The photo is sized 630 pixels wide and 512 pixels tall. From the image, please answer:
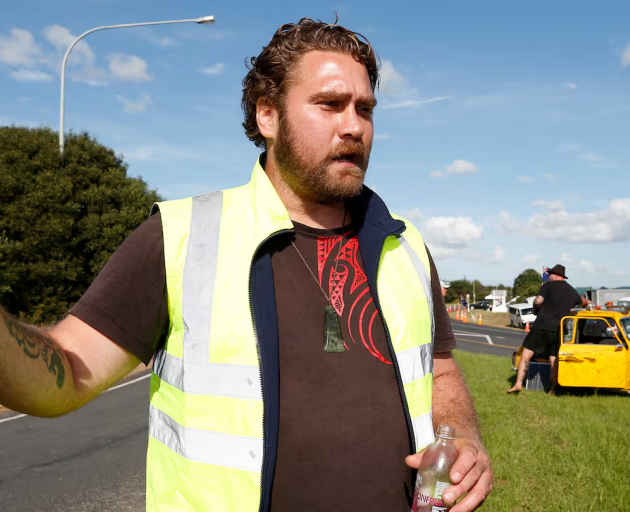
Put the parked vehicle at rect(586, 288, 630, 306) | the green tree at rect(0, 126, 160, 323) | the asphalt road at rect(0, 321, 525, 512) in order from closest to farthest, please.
A: 1. the asphalt road at rect(0, 321, 525, 512)
2. the green tree at rect(0, 126, 160, 323)
3. the parked vehicle at rect(586, 288, 630, 306)

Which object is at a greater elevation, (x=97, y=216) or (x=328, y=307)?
(x=97, y=216)

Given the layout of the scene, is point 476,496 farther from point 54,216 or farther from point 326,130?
point 54,216

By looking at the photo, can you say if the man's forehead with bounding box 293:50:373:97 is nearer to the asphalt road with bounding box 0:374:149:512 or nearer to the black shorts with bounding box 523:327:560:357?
the asphalt road with bounding box 0:374:149:512

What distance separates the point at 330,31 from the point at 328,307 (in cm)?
113

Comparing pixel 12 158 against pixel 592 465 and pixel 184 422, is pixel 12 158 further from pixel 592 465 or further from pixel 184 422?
pixel 184 422

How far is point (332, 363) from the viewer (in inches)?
80.5

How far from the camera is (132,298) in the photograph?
1906 mm

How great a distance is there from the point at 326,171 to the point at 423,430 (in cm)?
96

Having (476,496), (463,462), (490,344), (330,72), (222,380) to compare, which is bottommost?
(490,344)

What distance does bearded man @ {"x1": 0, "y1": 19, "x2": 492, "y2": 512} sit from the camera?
6.23ft

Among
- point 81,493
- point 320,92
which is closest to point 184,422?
point 320,92

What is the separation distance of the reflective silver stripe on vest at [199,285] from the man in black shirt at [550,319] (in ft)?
33.0

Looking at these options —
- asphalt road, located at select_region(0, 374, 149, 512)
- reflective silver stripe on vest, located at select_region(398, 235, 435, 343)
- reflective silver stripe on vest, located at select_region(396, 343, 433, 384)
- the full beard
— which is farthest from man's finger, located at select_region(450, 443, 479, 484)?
asphalt road, located at select_region(0, 374, 149, 512)

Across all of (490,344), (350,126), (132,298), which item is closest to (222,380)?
(132,298)
